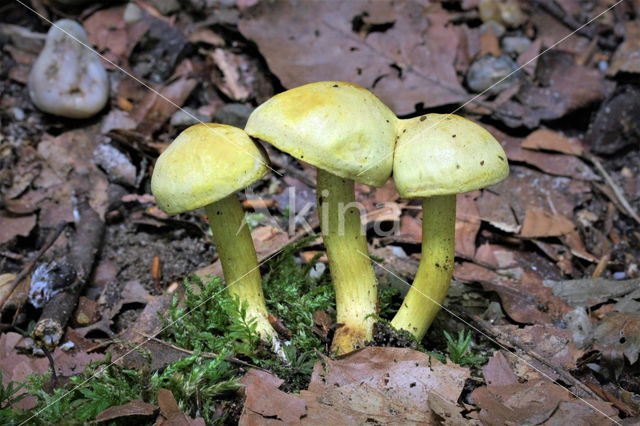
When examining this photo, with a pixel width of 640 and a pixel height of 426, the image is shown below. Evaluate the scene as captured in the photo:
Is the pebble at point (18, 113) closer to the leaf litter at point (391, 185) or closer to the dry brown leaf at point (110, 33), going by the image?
the leaf litter at point (391, 185)

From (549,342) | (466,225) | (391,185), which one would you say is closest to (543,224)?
(466,225)

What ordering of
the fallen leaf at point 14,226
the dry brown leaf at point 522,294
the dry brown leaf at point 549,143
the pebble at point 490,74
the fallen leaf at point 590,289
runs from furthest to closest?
the pebble at point 490,74, the dry brown leaf at point 549,143, the fallen leaf at point 14,226, the fallen leaf at point 590,289, the dry brown leaf at point 522,294

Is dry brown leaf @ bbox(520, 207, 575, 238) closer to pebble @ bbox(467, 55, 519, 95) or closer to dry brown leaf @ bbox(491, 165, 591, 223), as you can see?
dry brown leaf @ bbox(491, 165, 591, 223)

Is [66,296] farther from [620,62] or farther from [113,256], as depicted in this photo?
[620,62]

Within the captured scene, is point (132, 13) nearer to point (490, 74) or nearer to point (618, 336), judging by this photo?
point (490, 74)

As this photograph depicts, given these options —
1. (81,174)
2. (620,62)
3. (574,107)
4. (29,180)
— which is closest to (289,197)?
(81,174)

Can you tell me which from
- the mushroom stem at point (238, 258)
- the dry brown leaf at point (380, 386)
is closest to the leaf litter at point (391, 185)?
the dry brown leaf at point (380, 386)

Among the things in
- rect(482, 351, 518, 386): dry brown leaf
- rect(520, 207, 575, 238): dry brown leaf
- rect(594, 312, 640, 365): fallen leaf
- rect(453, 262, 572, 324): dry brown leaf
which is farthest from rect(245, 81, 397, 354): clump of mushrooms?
rect(520, 207, 575, 238): dry brown leaf
